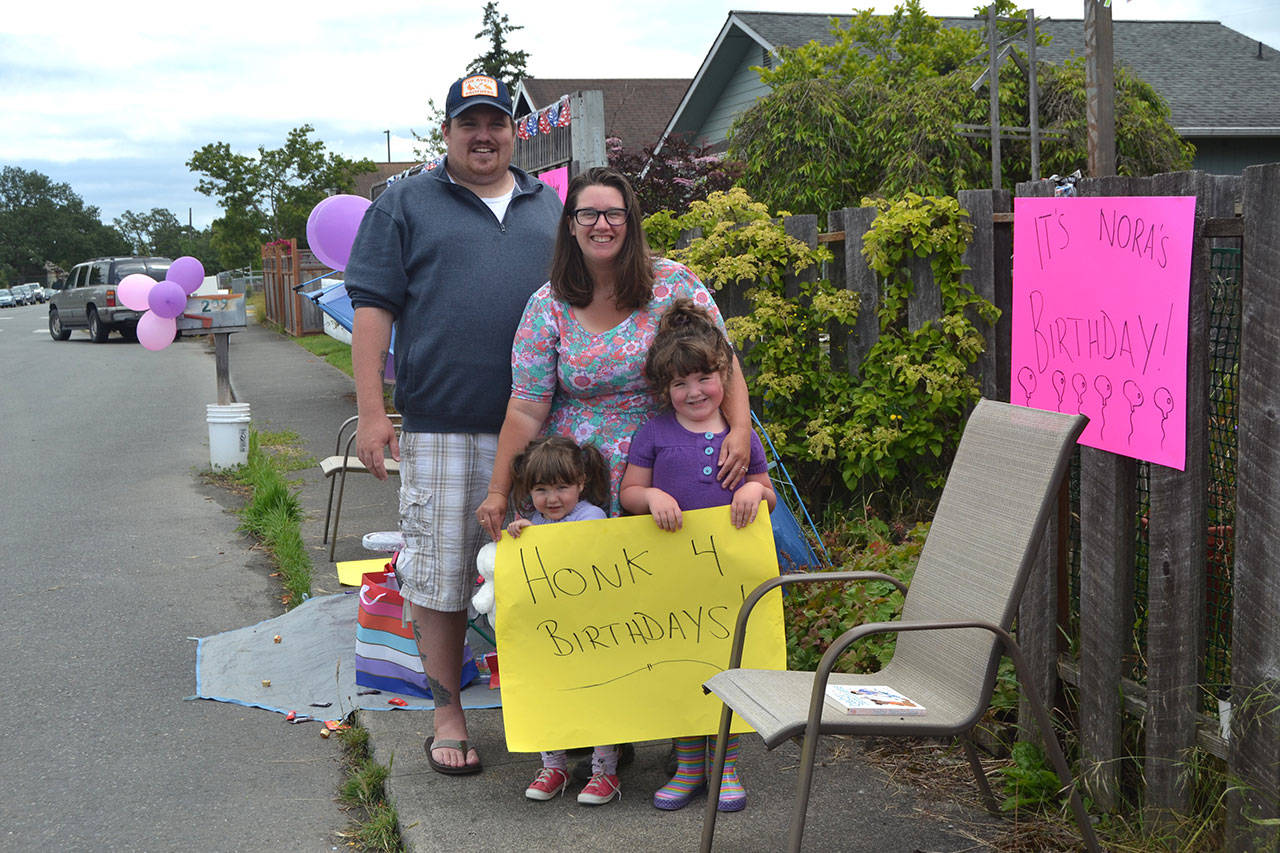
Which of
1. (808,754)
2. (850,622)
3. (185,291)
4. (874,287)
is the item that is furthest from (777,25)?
(808,754)

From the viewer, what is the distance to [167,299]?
9523 mm

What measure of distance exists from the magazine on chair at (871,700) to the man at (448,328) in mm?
1381

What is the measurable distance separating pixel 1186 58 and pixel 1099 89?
65.1 ft

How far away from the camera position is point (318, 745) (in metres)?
4.19

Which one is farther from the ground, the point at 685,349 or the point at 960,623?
the point at 685,349

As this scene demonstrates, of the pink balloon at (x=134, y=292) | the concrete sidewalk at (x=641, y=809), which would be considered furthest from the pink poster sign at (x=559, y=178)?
the pink balloon at (x=134, y=292)

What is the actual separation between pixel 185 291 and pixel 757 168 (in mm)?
8273

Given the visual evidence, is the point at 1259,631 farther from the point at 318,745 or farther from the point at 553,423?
the point at 318,745

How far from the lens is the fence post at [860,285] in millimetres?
4980

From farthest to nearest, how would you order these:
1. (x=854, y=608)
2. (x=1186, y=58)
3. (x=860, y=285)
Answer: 1. (x=1186, y=58)
2. (x=860, y=285)
3. (x=854, y=608)

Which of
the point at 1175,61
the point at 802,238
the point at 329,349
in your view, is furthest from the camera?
the point at 1175,61

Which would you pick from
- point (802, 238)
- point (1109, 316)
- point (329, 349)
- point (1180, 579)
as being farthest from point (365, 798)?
point (329, 349)

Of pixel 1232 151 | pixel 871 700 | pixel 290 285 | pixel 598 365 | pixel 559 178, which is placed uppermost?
pixel 1232 151

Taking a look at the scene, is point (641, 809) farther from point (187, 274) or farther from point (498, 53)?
point (498, 53)
